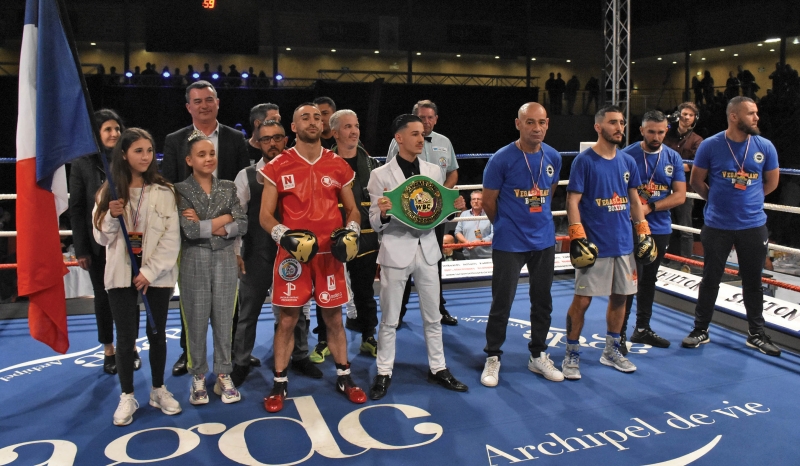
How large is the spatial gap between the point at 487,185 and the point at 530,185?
23cm

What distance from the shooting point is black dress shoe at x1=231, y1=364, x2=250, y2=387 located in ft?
11.3

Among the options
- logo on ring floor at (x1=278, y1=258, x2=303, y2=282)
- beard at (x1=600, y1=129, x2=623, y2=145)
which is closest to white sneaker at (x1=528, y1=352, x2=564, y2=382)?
beard at (x1=600, y1=129, x2=623, y2=145)

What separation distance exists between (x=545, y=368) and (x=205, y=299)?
182 cm

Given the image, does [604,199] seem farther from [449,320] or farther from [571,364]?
[449,320]

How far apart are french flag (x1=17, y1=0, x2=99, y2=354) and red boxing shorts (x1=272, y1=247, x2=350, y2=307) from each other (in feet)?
3.13

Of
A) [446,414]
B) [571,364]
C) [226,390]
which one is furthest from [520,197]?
[226,390]

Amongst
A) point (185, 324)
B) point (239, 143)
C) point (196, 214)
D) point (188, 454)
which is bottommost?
point (188, 454)

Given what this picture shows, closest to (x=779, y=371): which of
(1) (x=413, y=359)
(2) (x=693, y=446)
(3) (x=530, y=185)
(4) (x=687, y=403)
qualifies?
(4) (x=687, y=403)

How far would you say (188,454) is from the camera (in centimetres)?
264

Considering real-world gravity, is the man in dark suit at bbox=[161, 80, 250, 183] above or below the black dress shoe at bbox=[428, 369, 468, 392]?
above

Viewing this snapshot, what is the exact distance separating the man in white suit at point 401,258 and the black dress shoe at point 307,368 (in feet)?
1.30

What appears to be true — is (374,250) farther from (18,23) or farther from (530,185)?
(18,23)

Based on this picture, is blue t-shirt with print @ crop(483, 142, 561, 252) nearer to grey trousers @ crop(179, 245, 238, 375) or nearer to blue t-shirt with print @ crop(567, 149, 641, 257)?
blue t-shirt with print @ crop(567, 149, 641, 257)

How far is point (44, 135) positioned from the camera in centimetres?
264
